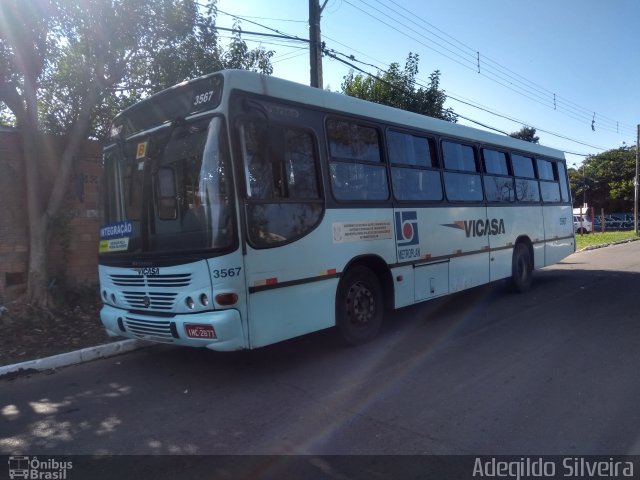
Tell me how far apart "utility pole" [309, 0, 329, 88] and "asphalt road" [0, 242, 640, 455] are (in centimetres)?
587

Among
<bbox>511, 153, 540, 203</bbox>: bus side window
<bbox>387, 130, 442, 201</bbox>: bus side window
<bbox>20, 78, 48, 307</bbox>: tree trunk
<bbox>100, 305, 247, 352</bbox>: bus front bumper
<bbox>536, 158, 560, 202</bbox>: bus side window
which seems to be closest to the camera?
<bbox>100, 305, 247, 352</bbox>: bus front bumper

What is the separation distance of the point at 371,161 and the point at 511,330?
3.12 m

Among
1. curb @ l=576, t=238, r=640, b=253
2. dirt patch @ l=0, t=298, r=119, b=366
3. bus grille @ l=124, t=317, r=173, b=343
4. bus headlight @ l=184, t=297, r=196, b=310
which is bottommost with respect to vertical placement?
curb @ l=576, t=238, r=640, b=253

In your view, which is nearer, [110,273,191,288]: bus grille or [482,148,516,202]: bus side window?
[110,273,191,288]: bus grille

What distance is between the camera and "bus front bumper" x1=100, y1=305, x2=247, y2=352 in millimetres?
4648

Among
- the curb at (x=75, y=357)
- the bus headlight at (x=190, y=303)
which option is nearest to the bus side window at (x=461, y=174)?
the bus headlight at (x=190, y=303)

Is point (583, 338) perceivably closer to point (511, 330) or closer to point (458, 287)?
point (511, 330)

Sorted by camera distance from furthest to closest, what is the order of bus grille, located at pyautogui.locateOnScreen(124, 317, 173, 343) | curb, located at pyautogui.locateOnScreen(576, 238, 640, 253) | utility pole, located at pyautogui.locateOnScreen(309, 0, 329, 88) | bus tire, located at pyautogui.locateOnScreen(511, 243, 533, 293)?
curb, located at pyautogui.locateOnScreen(576, 238, 640, 253) → utility pole, located at pyautogui.locateOnScreen(309, 0, 329, 88) → bus tire, located at pyautogui.locateOnScreen(511, 243, 533, 293) → bus grille, located at pyautogui.locateOnScreen(124, 317, 173, 343)

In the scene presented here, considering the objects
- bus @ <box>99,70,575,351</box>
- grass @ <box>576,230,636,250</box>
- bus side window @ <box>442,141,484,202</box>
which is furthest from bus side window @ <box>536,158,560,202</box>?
grass @ <box>576,230,636,250</box>

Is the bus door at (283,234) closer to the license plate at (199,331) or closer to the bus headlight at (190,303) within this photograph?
the license plate at (199,331)

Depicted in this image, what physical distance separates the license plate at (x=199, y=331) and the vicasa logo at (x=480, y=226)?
428cm

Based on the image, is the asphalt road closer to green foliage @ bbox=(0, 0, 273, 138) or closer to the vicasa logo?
the vicasa logo

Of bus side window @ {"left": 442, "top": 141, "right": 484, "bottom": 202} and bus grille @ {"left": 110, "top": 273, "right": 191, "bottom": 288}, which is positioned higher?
bus side window @ {"left": 442, "top": 141, "right": 484, "bottom": 202}

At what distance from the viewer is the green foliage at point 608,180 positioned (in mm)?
45344
